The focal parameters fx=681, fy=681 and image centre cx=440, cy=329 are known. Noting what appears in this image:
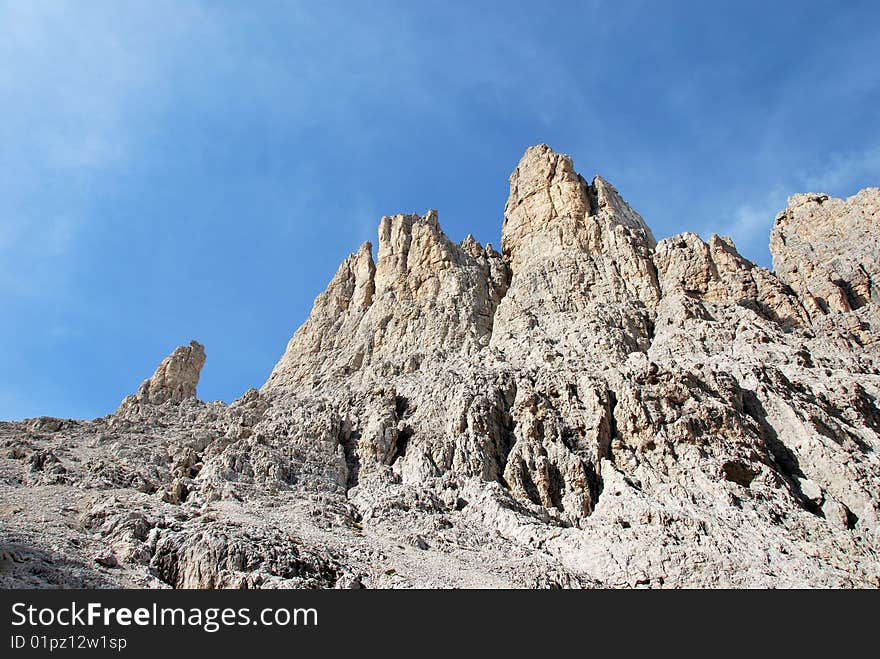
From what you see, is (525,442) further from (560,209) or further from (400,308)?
(560,209)

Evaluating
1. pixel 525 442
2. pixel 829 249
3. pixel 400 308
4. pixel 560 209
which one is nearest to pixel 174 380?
pixel 400 308


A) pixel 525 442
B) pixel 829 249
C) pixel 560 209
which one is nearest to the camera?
pixel 525 442

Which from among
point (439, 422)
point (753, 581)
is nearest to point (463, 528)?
point (439, 422)

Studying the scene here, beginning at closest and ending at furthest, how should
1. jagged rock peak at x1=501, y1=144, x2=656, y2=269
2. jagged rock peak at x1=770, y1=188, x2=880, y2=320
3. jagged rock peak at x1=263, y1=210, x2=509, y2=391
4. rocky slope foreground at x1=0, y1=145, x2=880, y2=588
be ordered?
1. rocky slope foreground at x1=0, y1=145, x2=880, y2=588
2. jagged rock peak at x1=770, y1=188, x2=880, y2=320
3. jagged rock peak at x1=263, y1=210, x2=509, y2=391
4. jagged rock peak at x1=501, y1=144, x2=656, y2=269

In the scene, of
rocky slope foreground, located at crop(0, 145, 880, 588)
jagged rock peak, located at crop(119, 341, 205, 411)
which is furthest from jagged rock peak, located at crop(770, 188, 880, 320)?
jagged rock peak, located at crop(119, 341, 205, 411)

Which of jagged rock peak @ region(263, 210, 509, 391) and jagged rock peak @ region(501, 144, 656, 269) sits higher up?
jagged rock peak @ region(501, 144, 656, 269)

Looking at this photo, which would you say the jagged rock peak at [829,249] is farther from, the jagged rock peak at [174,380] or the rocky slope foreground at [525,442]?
the jagged rock peak at [174,380]

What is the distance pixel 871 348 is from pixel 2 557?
73.4m

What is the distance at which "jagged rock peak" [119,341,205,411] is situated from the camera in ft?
285

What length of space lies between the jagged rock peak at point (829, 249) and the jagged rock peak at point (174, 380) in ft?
258

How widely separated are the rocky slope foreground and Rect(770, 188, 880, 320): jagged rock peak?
47cm

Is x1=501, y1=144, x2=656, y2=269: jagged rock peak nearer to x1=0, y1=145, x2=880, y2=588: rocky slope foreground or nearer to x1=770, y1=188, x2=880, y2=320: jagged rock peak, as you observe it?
x1=0, y1=145, x2=880, y2=588: rocky slope foreground

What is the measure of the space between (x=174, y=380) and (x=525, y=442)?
54281mm

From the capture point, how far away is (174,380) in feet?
302
